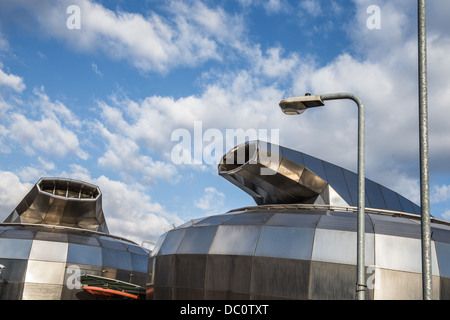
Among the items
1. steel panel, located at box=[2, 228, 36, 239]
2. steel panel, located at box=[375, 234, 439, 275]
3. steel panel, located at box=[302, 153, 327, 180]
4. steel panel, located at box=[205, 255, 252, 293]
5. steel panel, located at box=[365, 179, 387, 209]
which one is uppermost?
steel panel, located at box=[302, 153, 327, 180]

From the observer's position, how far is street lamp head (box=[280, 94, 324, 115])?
42.3 ft

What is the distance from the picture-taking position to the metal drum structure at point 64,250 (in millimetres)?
38250

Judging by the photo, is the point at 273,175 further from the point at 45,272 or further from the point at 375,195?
the point at 45,272

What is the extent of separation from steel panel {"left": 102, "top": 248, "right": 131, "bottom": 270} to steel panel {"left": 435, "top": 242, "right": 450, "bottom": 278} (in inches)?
1144

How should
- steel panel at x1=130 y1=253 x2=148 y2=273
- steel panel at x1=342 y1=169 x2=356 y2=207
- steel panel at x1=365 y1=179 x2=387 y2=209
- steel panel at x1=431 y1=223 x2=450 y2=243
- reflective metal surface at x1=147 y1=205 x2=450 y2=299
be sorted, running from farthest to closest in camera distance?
steel panel at x1=130 y1=253 x2=148 y2=273 < steel panel at x1=365 y1=179 x2=387 y2=209 < steel panel at x1=342 y1=169 x2=356 y2=207 < steel panel at x1=431 y1=223 x2=450 y2=243 < reflective metal surface at x1=147 y1=205 x2=450 y2=299

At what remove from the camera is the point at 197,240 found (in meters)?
26.2

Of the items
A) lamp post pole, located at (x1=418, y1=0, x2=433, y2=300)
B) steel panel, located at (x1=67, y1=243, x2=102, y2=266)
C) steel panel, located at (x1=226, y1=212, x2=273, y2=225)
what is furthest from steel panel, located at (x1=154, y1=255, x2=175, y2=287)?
lamp post pole, located at (x1=418, y1=0, x2=433, y2=300)

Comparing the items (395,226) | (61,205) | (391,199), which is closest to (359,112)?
(395,226)

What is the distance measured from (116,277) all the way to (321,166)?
23029 mm

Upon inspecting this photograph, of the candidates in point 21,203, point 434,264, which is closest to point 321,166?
point 434,264

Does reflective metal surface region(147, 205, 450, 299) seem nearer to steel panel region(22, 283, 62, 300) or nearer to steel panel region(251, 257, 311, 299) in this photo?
steel panel region(251, 257, 311, 299)

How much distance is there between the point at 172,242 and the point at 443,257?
14.5m

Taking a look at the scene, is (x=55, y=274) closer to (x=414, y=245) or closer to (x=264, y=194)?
(x=264, y=194)

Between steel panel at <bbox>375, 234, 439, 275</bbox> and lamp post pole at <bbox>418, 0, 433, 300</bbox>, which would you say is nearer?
lamp post pole at <bbox>418, 0, 433, 300</bbox>
